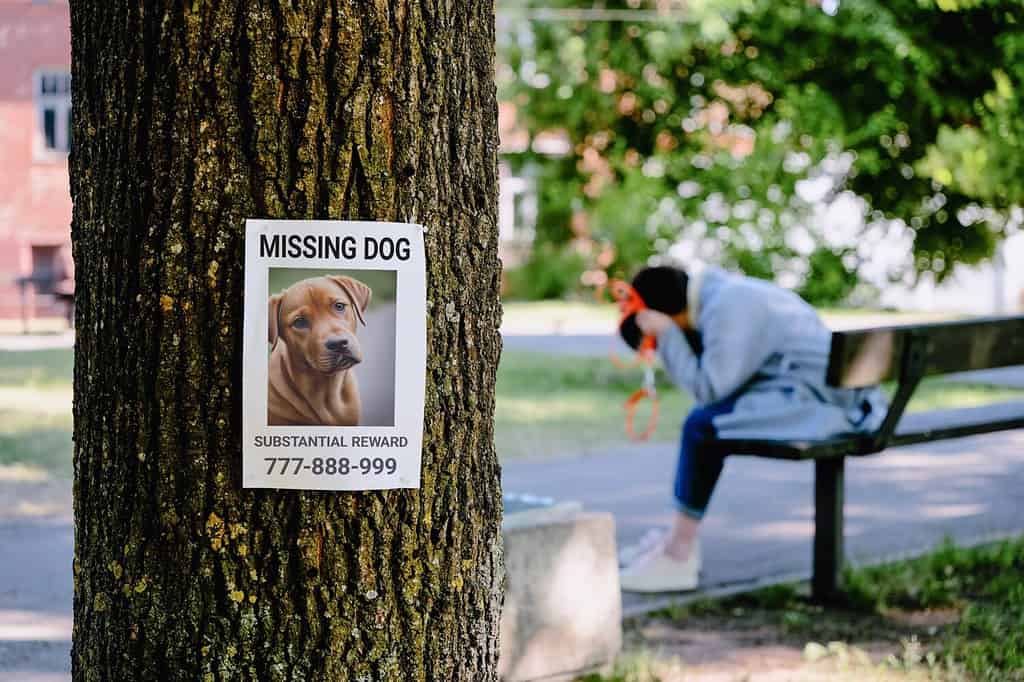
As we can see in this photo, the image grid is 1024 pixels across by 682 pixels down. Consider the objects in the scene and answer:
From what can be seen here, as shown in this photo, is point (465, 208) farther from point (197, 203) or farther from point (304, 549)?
point (304, 549)

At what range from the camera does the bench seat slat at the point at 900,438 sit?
207 inches

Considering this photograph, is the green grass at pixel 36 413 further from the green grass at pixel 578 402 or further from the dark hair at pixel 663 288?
the dark hair at pixel 663 288

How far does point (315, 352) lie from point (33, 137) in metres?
26.9

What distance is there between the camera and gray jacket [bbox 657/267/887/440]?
5629mm

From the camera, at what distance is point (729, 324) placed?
5.82m

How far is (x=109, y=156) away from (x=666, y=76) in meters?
13.2

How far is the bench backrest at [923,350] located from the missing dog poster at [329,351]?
10.5 feet

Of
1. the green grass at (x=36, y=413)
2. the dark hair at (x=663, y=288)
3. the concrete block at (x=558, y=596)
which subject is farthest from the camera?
the green grass at (x=36, y=413)

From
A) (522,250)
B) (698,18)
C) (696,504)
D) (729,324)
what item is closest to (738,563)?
(696,504)

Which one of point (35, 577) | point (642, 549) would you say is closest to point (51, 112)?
point (35, 577)

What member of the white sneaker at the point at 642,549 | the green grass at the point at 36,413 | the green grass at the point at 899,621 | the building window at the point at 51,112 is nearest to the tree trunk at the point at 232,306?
the green grass at the point at 899,621

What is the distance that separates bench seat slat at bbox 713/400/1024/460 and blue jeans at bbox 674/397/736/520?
0.26 ft

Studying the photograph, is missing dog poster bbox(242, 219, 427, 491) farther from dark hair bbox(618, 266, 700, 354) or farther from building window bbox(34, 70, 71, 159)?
building window bbox(34, 70, 71, 159)

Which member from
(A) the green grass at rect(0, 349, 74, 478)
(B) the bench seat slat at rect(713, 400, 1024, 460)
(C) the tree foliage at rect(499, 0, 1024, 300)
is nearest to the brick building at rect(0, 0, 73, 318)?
(A) the green grass at rect(0, 349, 74, 478)
